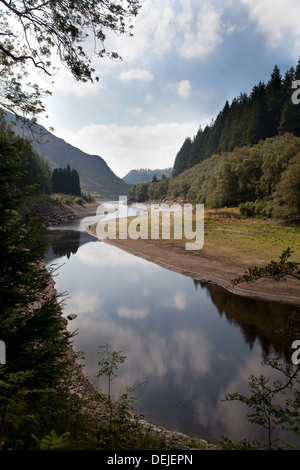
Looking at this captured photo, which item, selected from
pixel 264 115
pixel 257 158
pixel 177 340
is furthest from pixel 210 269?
pixel 264 115

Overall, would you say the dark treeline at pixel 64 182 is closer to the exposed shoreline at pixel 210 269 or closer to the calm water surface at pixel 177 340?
the exposed shoreline at pixel 210 269

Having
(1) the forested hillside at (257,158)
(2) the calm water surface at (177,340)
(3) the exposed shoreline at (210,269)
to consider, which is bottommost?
(2) the calm water surface at (177,340)

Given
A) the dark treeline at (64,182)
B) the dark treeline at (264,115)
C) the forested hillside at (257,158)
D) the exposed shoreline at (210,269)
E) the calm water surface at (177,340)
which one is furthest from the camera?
the dark treeline at (64,182)

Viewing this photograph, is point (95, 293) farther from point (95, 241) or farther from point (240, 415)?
point (95, 241)

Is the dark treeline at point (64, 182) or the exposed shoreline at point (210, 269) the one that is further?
the dark treeline at point (64, 182)

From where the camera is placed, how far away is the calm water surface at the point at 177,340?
986 centimetres

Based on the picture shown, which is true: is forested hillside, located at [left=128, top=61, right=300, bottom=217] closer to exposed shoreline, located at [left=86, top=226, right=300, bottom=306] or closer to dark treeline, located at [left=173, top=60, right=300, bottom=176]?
dark treeline, located at [left=173, top=60, right=300, bottom=176]

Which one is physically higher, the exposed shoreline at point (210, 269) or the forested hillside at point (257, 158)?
the forested hillside at point (257, 158)

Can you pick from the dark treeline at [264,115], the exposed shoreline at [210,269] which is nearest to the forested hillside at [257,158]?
the dark treeline at [264,115]

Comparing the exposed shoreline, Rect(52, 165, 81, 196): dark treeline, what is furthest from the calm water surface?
Rect(52, 165, 81, 196): dark treeline

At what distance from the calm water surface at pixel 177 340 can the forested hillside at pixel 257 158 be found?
31.9 meters

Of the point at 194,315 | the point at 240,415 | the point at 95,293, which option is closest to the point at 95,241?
the point at 95,293

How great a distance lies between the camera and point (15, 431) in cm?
408

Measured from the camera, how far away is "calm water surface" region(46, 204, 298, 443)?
9859 mm
